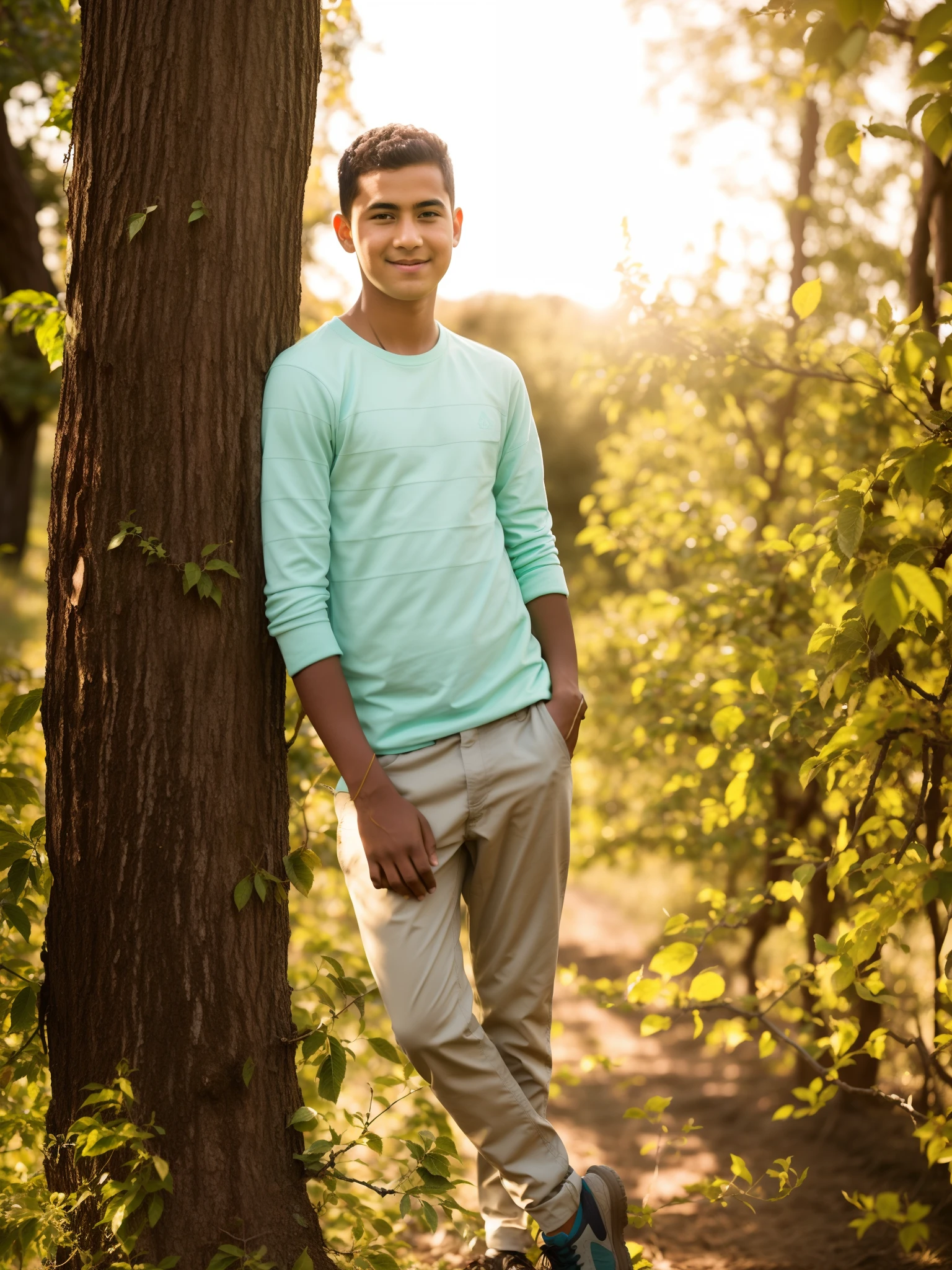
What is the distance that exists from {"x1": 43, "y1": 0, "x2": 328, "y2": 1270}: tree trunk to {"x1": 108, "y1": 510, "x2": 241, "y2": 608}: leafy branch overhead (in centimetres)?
2

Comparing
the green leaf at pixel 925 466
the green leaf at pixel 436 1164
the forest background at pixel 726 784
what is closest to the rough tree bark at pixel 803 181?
the forest background at pixel 726 784

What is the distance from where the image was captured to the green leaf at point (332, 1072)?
80.2 inches

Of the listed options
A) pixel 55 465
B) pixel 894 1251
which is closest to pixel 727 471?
pixel 894 1251

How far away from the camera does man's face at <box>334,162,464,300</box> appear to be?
214cm

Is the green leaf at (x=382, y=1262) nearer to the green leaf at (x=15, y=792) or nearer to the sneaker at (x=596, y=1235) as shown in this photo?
the sneaker at (x=596, y=1235)

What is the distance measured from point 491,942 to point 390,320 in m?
1.28

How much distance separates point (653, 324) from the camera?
329cm

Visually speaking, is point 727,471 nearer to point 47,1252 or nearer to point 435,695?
point 435,695

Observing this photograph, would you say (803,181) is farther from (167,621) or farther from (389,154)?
(167,621)

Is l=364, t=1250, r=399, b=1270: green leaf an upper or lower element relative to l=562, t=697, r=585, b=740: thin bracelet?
lower

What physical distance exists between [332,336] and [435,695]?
0.72 m

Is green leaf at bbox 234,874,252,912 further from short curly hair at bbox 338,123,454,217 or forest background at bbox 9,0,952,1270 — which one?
short curly hair at bbox 338,123,454,217

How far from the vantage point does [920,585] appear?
1544mm

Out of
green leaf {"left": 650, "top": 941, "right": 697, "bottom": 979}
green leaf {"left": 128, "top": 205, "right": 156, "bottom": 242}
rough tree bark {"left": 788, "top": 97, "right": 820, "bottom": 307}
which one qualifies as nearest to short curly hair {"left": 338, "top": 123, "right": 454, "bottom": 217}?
green leaf {"left": 128, "top": 205, "right": 156, "bottom": 242}
